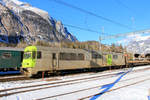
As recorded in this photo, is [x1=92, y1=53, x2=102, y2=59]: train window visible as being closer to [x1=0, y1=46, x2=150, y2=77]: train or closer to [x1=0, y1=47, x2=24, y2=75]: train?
[x1=0, y1=46, x2=150, y2=77]: train

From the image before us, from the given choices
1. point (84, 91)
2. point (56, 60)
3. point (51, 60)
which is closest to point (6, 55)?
point (51, 60)

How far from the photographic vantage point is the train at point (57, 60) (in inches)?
545

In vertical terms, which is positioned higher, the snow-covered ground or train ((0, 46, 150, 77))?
train ((0, 46, 150, 77))

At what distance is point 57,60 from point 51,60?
2.58ft

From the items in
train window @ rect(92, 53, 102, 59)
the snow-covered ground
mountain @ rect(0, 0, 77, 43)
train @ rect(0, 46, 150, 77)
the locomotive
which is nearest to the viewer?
the snow-covered ground

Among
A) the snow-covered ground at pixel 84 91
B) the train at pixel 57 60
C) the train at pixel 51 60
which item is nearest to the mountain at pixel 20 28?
the train at pixel 51 60

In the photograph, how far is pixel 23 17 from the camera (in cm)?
12019

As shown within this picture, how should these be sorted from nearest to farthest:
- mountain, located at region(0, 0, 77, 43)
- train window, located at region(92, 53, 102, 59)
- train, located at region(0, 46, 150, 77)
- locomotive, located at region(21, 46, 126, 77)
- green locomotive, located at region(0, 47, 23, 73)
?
1. locomotive, located at region(21, 46, 126, 77)
2. train, located at region(0, 46, 150, 77)
3. green locomotive, located at region(0, 47, 23, 73)
4. train window, located at region(92, 53, 102, 59)
5. mountain, located at region(0, 0, 77, 43)

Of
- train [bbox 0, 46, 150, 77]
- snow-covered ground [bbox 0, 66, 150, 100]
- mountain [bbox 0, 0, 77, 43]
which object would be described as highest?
mountain [bbox 0, 0, 77, 43]

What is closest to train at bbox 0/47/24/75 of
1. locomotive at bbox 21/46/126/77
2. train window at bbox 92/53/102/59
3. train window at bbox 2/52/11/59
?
train window at bbox 2/52/11/59

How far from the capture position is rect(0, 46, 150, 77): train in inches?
549

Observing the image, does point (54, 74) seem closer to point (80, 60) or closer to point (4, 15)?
point (80, 60)

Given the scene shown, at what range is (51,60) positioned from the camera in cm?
1502

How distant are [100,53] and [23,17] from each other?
4445 inches
